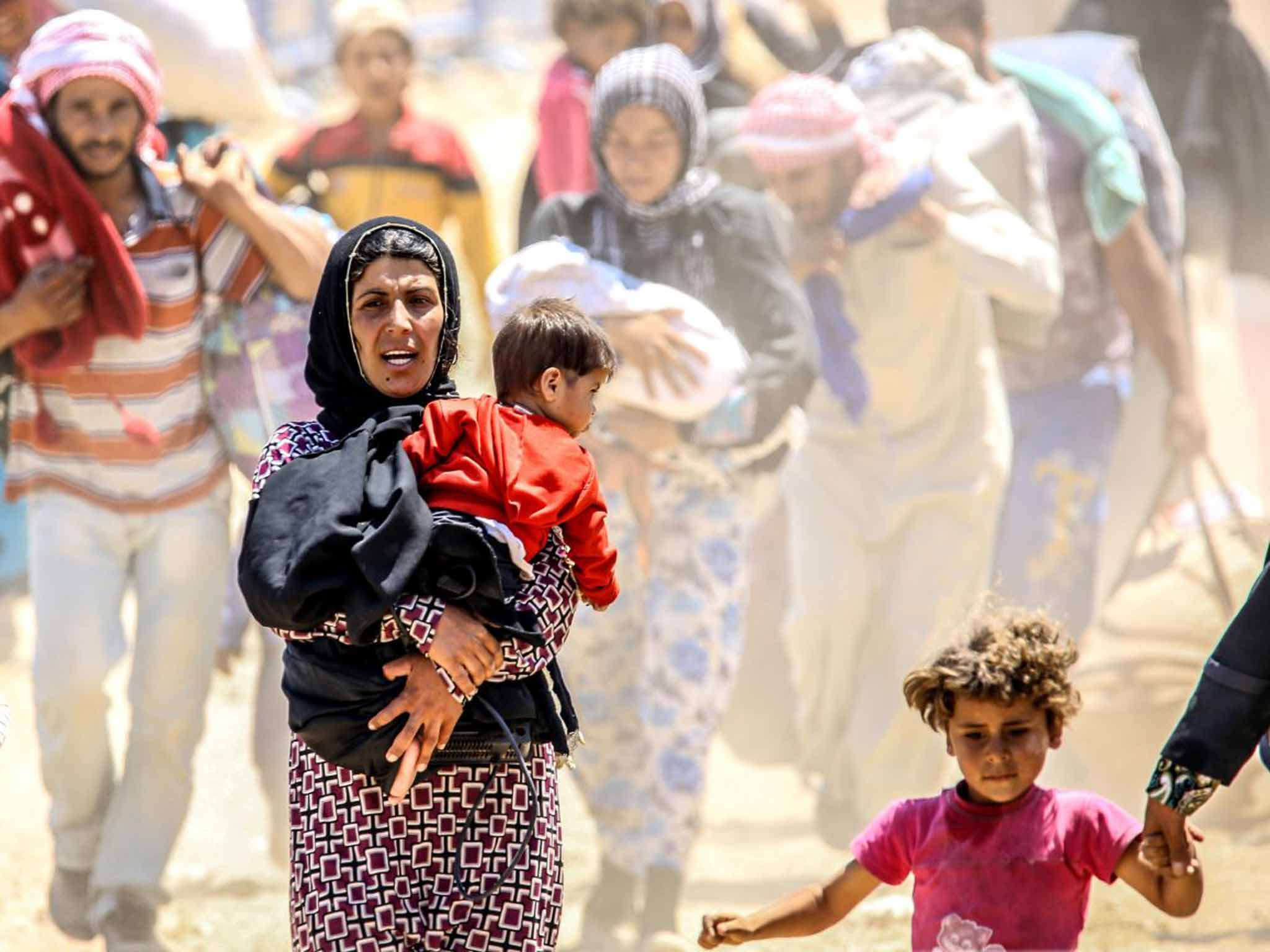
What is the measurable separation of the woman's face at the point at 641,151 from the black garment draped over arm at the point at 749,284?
12 centimetres

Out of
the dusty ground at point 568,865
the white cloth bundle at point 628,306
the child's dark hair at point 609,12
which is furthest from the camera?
the child's dark hair at point 609,12

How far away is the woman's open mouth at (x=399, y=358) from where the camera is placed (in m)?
2.50

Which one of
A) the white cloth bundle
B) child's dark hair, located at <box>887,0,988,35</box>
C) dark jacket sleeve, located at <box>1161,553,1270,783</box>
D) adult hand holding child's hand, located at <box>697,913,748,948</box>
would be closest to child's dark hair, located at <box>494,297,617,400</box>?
adult hand holding child's hand, located at <box>697,913,748,948</box>

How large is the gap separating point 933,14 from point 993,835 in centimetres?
368

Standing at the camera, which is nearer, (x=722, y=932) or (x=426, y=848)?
(x=426, y=848)

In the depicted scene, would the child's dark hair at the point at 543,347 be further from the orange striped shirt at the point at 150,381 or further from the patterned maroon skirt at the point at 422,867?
the orange striped shirt at the point at 150,381

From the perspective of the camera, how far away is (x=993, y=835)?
268cm

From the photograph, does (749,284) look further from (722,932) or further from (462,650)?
(462,650)

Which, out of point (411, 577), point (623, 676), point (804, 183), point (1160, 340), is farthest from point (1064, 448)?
point (411, 577)

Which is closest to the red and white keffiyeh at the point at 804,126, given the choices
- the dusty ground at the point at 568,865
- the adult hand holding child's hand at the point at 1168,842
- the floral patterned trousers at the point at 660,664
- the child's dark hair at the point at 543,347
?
the dusty ground at the point at 568,865

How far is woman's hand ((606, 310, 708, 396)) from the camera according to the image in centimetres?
478

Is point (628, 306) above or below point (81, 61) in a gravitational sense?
below

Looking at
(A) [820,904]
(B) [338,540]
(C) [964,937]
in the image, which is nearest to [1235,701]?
(C) [964,937]

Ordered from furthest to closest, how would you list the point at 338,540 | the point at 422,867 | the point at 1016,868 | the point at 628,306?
the point at 628,306 < the point at 1016,868 < the point at 422,867 < the point at 338,540
